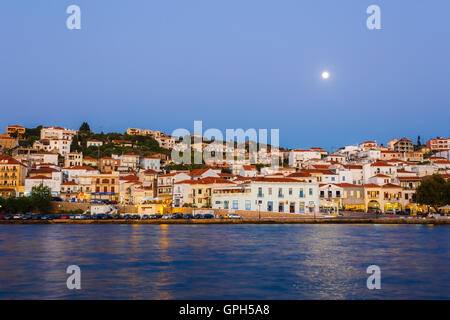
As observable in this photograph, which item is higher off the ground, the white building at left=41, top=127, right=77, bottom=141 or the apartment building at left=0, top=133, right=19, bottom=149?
the white building at left=41, top=127, right=77, bottom=141

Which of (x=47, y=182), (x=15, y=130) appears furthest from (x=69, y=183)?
(x=15, y=130)

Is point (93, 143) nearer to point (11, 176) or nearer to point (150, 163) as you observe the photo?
point (150, 163)

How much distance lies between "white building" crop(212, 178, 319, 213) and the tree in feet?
45.7

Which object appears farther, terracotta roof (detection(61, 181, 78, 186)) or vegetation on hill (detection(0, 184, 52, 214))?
terracotta roof (detection(61, 181, 78, 186))

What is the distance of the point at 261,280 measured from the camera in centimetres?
2073

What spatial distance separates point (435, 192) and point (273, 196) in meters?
21.0

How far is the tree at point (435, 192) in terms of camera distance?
59250mm

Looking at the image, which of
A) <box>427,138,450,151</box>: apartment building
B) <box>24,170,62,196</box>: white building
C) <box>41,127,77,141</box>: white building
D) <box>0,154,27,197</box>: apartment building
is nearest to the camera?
<box>24,170,62,196</box>: white building

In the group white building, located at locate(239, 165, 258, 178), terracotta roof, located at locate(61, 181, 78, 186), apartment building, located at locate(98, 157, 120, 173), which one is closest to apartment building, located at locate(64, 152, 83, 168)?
apartment building, located at locate(98, 157, 120, 173)

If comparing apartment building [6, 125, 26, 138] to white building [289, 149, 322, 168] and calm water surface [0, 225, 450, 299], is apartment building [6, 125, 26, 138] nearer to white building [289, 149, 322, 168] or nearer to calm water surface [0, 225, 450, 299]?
white building [289, 149, 322, 168]

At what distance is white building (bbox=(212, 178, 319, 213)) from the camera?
62.4m

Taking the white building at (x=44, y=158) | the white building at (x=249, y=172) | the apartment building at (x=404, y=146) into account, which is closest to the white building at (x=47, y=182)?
the white building at (x=44, y=158)

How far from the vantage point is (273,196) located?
62906mm
